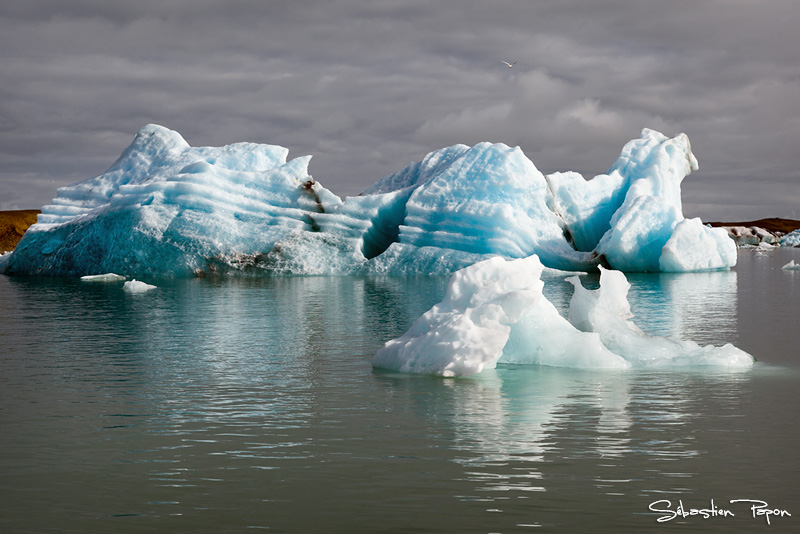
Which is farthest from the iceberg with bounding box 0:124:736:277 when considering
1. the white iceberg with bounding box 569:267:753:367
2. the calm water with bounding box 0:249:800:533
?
the white iceberg with bounding box 569:267:753:367

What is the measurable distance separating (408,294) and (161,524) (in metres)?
19.7

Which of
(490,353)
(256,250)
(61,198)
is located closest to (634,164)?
(256,250)

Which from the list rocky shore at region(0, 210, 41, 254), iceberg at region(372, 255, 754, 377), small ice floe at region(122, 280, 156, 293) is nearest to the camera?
iceberg at region(372, 255, 754, 377)

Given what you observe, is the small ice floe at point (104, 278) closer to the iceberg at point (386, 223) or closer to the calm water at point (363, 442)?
the iceberg at point (386, 223)

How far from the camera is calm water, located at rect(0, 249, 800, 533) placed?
5.53 m

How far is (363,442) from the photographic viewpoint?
7.28 meters

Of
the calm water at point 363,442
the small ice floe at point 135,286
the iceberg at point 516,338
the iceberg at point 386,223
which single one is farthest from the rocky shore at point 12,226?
the iceberg at point 516,338

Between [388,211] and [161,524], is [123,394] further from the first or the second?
[388,211]

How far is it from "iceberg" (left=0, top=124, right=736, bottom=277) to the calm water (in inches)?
784

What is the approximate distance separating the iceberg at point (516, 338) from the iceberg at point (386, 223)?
21.5 metres

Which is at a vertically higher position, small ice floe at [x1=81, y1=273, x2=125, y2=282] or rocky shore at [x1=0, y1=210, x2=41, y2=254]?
rocky shore at [x1=0, y1=210, x2=41, y2=254]

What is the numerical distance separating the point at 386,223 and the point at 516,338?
26002 mm

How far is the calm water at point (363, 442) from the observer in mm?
5527

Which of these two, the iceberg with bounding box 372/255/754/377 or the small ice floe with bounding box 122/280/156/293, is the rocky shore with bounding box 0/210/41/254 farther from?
the iceberg with bounding box 372/255/754/377
